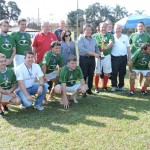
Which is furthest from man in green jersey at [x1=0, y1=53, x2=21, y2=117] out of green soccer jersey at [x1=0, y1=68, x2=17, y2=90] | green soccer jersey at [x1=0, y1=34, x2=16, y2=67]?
green soccer jersey at [x1=0, y1=34, x2=16, y2=67]

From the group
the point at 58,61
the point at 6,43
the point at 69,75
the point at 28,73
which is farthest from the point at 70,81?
the point at 6,43

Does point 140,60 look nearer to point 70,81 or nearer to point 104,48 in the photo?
point 104,48

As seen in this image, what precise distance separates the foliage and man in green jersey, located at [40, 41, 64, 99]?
208ft

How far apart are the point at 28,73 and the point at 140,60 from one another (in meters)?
3.02

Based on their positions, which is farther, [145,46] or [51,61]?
[145,46]

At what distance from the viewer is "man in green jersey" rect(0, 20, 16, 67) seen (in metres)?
6.37

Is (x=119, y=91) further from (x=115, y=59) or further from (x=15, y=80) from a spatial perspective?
(x=15, y=80)

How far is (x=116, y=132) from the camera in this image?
4.78 meters

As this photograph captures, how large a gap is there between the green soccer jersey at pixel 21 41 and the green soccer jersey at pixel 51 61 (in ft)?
1.85

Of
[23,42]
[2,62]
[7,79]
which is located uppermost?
[23,42]

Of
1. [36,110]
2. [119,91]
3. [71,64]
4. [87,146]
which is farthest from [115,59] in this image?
[87,146]

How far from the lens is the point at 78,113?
5887 millimetres

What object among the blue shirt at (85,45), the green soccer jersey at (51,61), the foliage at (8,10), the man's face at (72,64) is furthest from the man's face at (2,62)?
the foliage at (8,10)

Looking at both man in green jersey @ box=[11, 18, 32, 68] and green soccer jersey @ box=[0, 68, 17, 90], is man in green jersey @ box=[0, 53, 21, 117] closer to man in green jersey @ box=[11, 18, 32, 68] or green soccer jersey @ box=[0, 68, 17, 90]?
green soccer jersey @ box=[0, 68, 17, 90]
